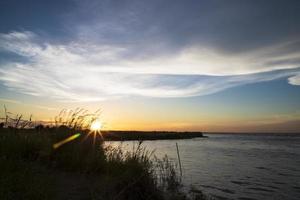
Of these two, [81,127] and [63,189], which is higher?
[81,127]

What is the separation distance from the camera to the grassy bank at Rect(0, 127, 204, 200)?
6238mm

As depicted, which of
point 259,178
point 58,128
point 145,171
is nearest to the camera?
point 145,171

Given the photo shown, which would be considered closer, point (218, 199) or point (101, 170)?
point (101, 170)

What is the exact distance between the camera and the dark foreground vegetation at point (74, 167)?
6148 millimetres

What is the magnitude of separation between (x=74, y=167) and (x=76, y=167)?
62 mm

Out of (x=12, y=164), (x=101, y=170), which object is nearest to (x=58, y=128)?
(x=101, y=170)

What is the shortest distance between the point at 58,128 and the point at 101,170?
238 centimetres

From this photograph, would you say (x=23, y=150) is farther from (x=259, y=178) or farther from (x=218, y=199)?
(x=259, y=178)

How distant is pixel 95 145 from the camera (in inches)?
388

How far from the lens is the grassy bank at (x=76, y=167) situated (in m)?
6.24

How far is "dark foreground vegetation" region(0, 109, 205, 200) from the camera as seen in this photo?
20.2 ft

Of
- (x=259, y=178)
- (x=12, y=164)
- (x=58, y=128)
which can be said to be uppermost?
(x=58, y=128)

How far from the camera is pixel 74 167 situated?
8.62 meters

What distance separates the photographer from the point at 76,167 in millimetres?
8625
